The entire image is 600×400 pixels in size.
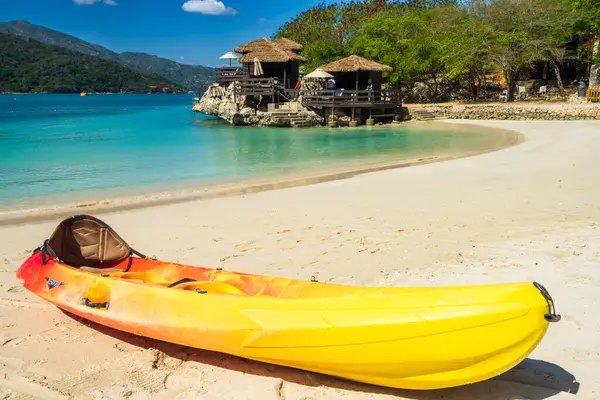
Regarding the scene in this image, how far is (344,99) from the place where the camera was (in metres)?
28.0

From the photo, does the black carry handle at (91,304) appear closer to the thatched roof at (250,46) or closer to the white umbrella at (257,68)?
the white umbrella at (257,68)

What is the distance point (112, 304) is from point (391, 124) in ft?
84.6

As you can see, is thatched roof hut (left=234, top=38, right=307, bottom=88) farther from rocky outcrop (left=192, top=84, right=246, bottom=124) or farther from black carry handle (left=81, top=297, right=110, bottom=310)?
black carry handle (left=81, top=297, right=110, bottom=310)

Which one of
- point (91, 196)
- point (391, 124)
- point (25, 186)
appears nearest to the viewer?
point (91, 196)

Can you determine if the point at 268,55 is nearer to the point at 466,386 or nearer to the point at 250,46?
the point at 250,46

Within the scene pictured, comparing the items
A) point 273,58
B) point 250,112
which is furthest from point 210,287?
point 273,58

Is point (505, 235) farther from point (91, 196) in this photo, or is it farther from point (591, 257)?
point (91, 196)

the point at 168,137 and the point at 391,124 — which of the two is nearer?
the point at 168,137

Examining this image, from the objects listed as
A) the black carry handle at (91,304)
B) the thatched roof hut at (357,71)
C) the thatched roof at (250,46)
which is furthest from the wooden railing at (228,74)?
the black carry handle at (91,304)

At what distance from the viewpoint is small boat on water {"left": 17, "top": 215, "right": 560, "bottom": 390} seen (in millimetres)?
2510

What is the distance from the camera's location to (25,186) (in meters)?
11.6

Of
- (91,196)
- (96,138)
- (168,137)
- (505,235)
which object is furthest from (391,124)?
(505,235)

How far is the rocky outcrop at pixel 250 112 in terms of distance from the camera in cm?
2831

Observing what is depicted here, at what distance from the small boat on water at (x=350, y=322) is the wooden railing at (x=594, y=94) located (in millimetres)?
29894
